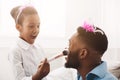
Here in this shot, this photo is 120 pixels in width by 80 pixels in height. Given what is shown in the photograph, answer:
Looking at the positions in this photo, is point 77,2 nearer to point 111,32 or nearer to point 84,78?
point 111,32

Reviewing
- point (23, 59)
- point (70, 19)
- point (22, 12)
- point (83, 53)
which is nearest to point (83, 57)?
point (83, 53)

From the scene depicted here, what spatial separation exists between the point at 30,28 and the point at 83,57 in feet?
1.38

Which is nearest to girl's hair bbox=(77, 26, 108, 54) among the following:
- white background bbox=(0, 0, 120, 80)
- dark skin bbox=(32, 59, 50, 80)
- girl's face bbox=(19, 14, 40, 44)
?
dark skin bbox=(32, 59, 50, 80)

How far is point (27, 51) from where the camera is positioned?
1.66 m

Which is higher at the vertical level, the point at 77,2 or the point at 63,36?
the point at 77,2

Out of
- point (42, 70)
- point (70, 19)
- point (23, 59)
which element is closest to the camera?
point (42, 70)

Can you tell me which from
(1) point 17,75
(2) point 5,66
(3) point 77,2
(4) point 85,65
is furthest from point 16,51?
(3) point 77,2

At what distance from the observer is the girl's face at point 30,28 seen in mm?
1674

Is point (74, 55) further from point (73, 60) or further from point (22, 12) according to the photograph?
point (22, 12)

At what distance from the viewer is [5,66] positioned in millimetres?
2805

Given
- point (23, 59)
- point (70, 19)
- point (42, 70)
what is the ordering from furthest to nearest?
point (70, 19), point (23, 59), point (42, 70)

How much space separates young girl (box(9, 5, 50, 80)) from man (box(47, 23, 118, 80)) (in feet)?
0.58

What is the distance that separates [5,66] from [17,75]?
4.15 feet

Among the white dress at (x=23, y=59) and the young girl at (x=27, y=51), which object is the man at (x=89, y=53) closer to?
the young girl at (x=27, y=51)
